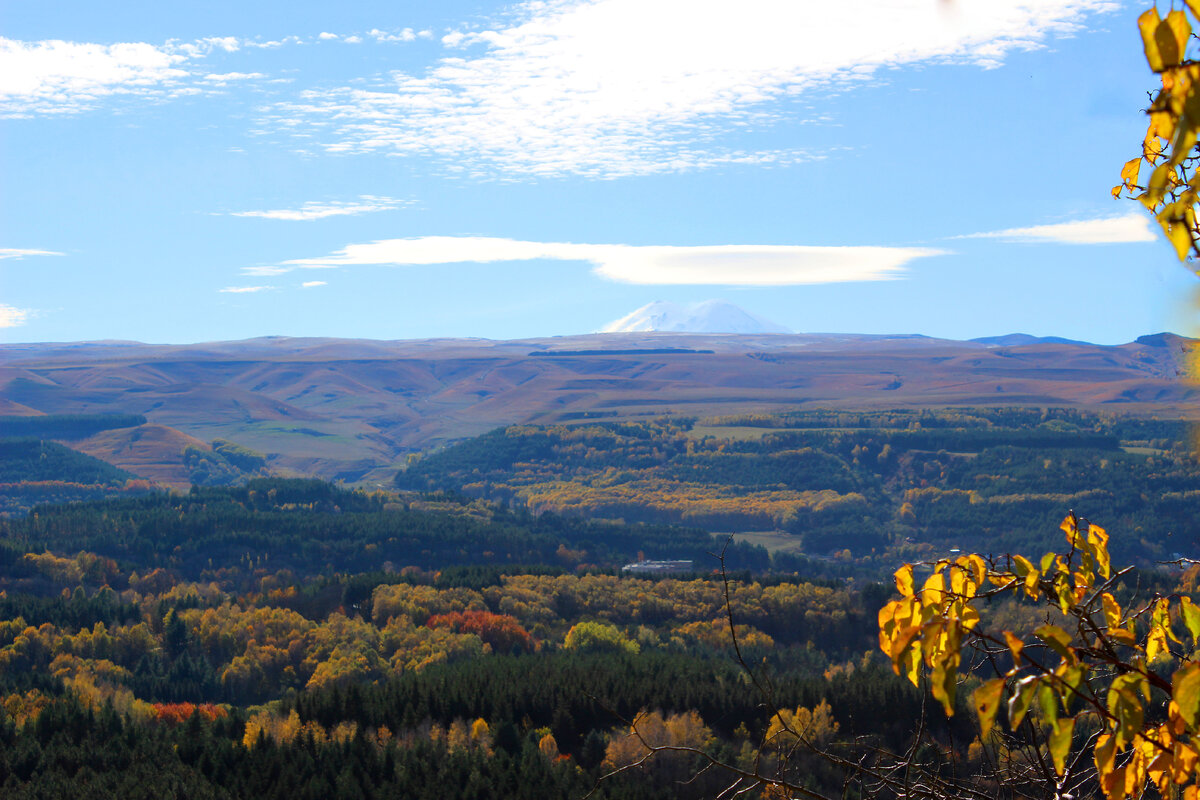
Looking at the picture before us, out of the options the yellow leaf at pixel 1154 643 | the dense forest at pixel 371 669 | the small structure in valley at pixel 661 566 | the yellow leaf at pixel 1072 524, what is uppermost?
the yellow leaf at pixel 1072 524

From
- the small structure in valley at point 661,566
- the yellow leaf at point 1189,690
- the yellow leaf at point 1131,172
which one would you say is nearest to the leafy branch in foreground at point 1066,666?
the yellow leaf at point 1189,690

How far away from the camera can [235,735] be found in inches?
2510

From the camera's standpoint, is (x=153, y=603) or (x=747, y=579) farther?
(x=747, y=579)

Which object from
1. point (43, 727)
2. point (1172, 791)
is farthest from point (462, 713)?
point (1172, 791)

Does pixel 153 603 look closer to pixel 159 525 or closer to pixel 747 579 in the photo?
pixel 159 525

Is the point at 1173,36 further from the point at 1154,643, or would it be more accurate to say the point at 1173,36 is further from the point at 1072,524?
the point at 1154,643

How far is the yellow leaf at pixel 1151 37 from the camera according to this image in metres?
4.11

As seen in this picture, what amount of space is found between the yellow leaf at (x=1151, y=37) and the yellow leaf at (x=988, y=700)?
2.61m

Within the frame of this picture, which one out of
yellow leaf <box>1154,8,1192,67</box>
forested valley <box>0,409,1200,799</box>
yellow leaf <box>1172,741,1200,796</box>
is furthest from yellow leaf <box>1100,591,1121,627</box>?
yellow leaf <box>1154,8,1192,67</box>

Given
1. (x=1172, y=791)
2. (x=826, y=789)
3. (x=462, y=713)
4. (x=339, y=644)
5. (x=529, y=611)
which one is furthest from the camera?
(x=529, y=611)

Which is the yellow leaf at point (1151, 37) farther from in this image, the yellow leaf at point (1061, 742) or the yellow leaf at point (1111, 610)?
the yellow leaf at point (1111, 610)

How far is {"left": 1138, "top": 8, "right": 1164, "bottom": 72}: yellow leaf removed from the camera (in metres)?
4.11

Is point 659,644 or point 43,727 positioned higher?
point 43,727

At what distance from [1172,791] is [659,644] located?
102 meters
